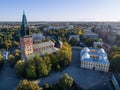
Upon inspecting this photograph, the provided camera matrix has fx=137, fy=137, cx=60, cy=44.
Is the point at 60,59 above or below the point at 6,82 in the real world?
above

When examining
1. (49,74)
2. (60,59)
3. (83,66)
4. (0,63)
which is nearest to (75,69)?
(83,66)

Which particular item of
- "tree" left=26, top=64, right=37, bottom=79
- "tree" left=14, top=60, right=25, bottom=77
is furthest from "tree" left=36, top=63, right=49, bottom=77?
"tree" left=14, top=60, right=25, bottom=77

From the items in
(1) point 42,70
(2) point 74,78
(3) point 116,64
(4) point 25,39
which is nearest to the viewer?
(1) point 42,70

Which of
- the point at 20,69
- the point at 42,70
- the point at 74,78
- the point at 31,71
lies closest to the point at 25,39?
the point at 20,69

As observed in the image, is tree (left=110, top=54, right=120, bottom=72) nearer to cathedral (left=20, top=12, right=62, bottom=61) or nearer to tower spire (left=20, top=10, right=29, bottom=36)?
cathedral (left=20, top=12, right=62, bottom=61)

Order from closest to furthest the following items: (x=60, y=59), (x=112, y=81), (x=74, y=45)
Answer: (x=112, y=81), (x=60, y=59), (x=74, y=45)

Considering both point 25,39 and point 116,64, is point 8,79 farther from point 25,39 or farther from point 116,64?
point 116,64

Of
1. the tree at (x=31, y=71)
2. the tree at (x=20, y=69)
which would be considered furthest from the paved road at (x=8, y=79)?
the tree at (x=31, y=71)

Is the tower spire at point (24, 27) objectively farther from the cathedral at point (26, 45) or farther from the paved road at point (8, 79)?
the paved road at point (8, 79)

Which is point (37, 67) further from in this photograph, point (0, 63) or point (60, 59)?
point (0, 63)
